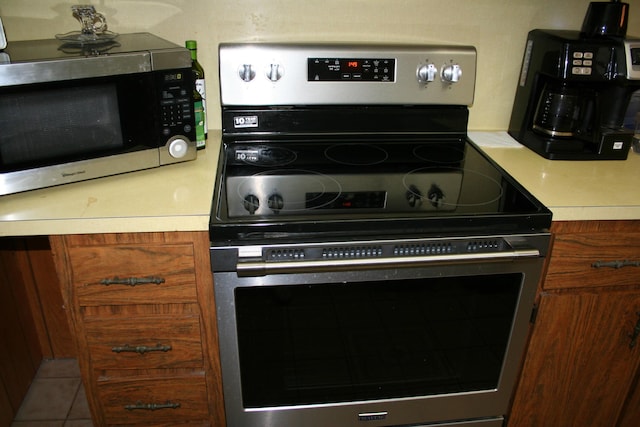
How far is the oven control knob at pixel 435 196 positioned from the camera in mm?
1264

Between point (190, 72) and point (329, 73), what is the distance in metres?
0.41

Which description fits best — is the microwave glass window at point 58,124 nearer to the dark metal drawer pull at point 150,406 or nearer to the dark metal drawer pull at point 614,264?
the dark metal drawer pull at point 150,406

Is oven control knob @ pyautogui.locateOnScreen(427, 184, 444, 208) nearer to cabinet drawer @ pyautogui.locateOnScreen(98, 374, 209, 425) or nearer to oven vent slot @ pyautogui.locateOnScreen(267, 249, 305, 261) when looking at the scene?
oven vent slot @ pyautogui.locateOnScreen(267, 249, 305, 261)

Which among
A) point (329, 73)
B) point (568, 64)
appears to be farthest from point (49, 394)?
point (568, 64)

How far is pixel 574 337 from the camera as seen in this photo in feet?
4.74

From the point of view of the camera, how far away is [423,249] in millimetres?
1198

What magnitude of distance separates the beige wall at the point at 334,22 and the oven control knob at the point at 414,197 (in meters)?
0.58

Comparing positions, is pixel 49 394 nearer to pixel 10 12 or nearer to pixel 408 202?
pixel 10 12

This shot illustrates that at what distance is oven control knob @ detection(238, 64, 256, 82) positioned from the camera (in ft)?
4.96

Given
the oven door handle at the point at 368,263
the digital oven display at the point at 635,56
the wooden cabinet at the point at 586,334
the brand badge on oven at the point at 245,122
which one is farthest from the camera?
the brand badge on oven at the point at 245,122

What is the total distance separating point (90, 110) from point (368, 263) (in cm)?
73

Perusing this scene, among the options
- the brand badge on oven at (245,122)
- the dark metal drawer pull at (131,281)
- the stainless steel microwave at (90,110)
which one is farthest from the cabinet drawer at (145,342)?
the brand badge on oven at (245,122)

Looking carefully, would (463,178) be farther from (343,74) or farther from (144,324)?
(144,324)

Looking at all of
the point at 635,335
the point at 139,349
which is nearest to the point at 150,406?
the point at 139,349
